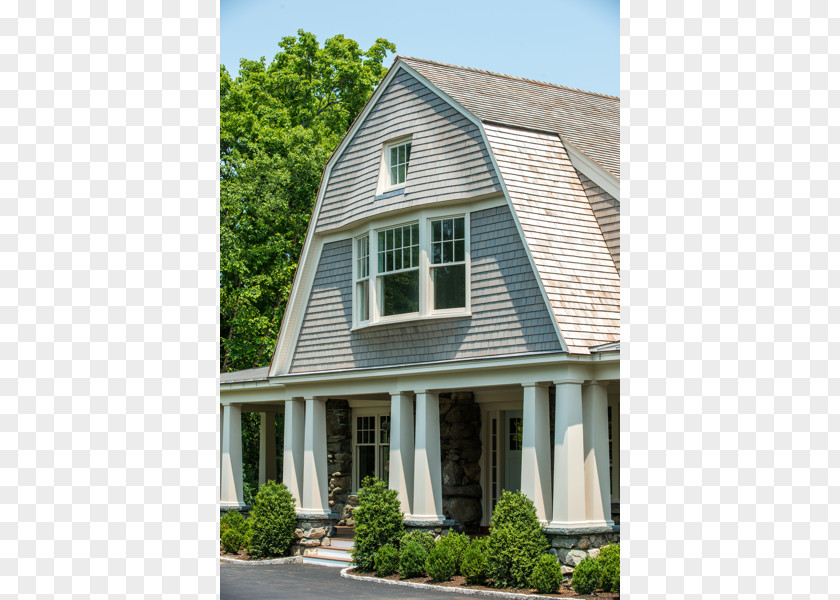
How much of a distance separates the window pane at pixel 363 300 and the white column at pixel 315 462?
227cm

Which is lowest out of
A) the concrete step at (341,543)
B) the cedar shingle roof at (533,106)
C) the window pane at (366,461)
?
the concrete step at (341,543)

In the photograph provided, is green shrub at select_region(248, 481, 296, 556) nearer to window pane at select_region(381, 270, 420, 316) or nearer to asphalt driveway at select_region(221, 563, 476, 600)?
asphalt driveway at select_region(221, 563, 476, 600)

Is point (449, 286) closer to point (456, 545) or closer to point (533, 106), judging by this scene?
point (533, 106)

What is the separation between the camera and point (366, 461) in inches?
861

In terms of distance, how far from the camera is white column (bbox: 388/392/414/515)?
57.1 feet

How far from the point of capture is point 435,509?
16.8 m

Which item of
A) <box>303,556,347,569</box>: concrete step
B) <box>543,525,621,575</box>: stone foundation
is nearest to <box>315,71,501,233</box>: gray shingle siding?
<box>543,525,621,575</box>: stone foundation

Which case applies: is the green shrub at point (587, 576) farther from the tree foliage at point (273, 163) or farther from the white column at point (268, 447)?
the tree foliage at point (273, 163)

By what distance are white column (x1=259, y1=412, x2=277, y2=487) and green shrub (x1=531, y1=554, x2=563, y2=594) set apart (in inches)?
479

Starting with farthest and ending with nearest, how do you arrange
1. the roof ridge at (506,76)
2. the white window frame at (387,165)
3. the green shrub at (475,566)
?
the roof ridge at (506,76) < the white window frame at (387,165) < the green shrub at (475,566)

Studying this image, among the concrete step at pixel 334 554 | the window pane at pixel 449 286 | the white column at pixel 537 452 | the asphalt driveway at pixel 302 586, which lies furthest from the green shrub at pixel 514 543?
the concrete step at pixel 334 554

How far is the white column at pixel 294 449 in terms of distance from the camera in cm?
2002
